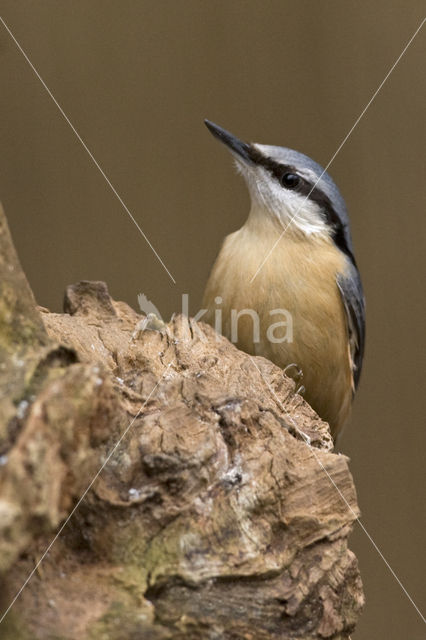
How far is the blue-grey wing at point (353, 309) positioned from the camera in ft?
5.93

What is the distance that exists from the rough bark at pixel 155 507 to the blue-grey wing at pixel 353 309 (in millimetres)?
676

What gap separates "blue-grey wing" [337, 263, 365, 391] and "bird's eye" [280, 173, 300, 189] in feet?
0.75

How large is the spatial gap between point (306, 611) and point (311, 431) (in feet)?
1.05

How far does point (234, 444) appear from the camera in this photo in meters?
1.07

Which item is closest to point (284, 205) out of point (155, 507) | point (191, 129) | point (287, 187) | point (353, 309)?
point (287, 187)

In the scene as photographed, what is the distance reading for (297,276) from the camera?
175cm

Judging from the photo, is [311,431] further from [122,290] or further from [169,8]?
[169,8]

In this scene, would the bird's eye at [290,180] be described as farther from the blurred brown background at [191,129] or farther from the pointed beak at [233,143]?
the blurred brown background at [191,129]

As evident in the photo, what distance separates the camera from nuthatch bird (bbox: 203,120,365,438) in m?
1.72
